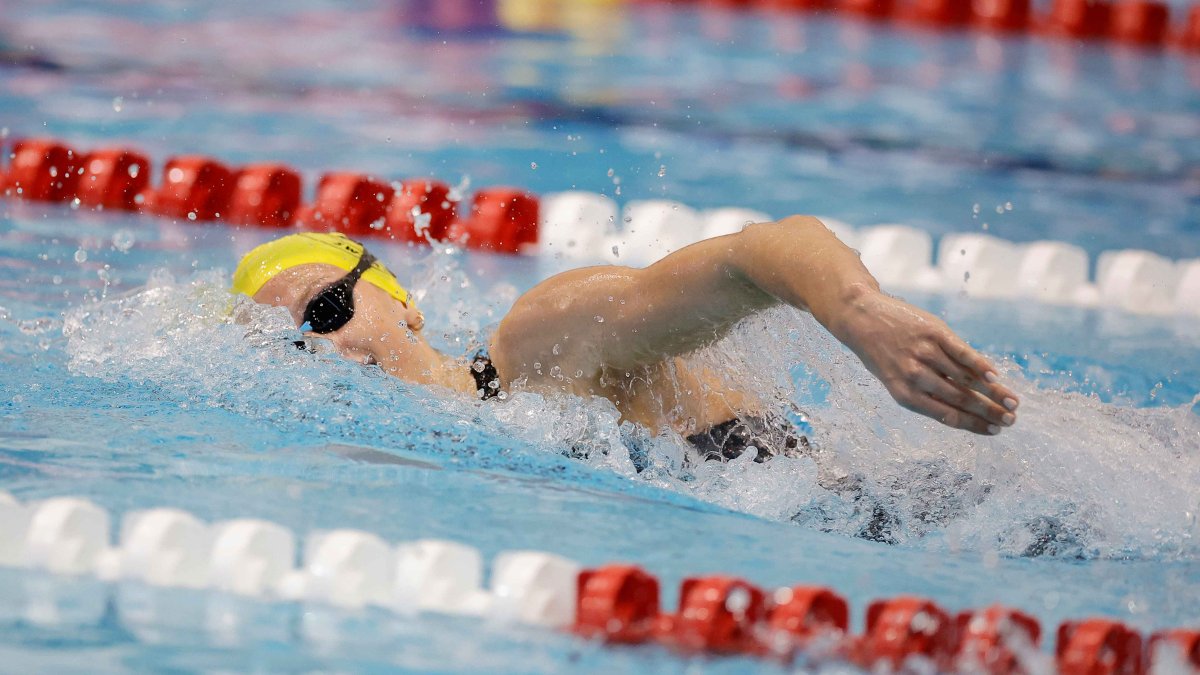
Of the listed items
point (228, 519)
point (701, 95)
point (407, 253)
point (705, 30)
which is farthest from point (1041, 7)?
point (228, 519)

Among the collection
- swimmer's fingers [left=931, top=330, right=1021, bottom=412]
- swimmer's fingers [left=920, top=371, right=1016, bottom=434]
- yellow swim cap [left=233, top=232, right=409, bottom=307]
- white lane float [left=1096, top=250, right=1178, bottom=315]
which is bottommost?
swimmer's fingers [left=920, top=371, right=1016, bottom=434]

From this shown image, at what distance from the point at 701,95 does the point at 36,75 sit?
3091mm

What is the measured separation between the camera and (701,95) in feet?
23.0

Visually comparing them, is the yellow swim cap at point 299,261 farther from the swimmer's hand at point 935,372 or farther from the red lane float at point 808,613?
the swimmer's hand at point 935,372

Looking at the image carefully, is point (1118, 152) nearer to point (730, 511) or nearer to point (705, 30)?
point (705, 30)

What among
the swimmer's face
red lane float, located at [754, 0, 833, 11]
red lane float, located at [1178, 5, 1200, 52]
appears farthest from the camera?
Answer: red lane float, located at [754, 0, 833, 11]

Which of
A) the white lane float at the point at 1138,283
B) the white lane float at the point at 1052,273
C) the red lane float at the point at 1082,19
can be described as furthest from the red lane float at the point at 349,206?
the red lane float at the point at 1082,19

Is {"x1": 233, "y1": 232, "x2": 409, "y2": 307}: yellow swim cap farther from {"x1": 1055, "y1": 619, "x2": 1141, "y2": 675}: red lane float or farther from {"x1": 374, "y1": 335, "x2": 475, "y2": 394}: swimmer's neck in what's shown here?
{"x1": 1055, "y1": 619, "x2": 1141, "y2": 675}: red lane float

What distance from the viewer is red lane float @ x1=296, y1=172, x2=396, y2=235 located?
4.92 m

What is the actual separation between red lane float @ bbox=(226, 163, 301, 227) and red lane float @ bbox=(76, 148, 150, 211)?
374mm

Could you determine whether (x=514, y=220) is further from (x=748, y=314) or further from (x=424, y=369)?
(x=748, y=314)

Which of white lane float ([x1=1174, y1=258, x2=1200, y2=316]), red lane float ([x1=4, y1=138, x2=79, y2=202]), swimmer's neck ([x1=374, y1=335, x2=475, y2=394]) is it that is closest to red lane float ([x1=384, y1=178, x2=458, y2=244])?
red lane float ([x1=4, y1=138, x2=79, y2=202])

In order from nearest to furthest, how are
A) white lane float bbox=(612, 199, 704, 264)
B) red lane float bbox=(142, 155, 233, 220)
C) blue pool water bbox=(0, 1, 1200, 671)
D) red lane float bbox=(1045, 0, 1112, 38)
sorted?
blue pool water bbox=(0, 1, 1200, 671)
white lane float bbox=(612, 199, 704, 264)
red lane float bbox=(142, 155, 233, 220)
red lane float bbox=(1045, 0, 1112, 38)

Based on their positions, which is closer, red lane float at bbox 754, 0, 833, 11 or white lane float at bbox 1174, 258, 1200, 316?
white lane float at bbox 1174, 258, 1200, 316
